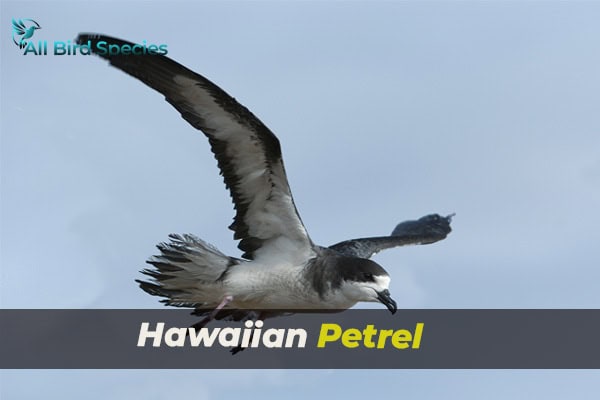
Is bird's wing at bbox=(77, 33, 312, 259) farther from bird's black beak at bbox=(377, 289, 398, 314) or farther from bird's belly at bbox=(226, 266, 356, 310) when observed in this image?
bird's black beak at bbox=(377, 289, 398, 314)

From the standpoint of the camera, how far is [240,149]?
15.5 metres

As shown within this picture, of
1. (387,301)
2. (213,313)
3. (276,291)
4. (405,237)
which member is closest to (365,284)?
(387,301)

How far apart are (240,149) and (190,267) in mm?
1913

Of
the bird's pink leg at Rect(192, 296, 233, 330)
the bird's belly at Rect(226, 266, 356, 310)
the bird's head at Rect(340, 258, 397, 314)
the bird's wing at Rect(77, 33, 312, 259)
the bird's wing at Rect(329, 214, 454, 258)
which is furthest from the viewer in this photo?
the bird's wing at Rect(329, 214, 454, 258)

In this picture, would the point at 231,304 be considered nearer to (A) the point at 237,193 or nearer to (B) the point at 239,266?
(B) the point at 239,266

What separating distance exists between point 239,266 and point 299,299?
1.04 metres

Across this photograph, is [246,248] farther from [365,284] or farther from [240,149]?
[365,284]

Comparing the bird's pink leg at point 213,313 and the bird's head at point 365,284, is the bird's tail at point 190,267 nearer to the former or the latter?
the bird's pink leg at point 213,313

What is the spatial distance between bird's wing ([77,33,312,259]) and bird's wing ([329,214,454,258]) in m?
2.37

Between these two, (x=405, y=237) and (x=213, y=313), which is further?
(x=405, y=237)

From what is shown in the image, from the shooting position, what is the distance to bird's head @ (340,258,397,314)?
50.9 ft

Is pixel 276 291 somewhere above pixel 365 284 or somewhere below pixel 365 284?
below

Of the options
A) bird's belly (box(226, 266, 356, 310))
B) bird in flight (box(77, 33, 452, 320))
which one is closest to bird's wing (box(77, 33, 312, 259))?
bird in flight (box(77, 33, 452, 320))

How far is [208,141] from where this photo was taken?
613 inches
